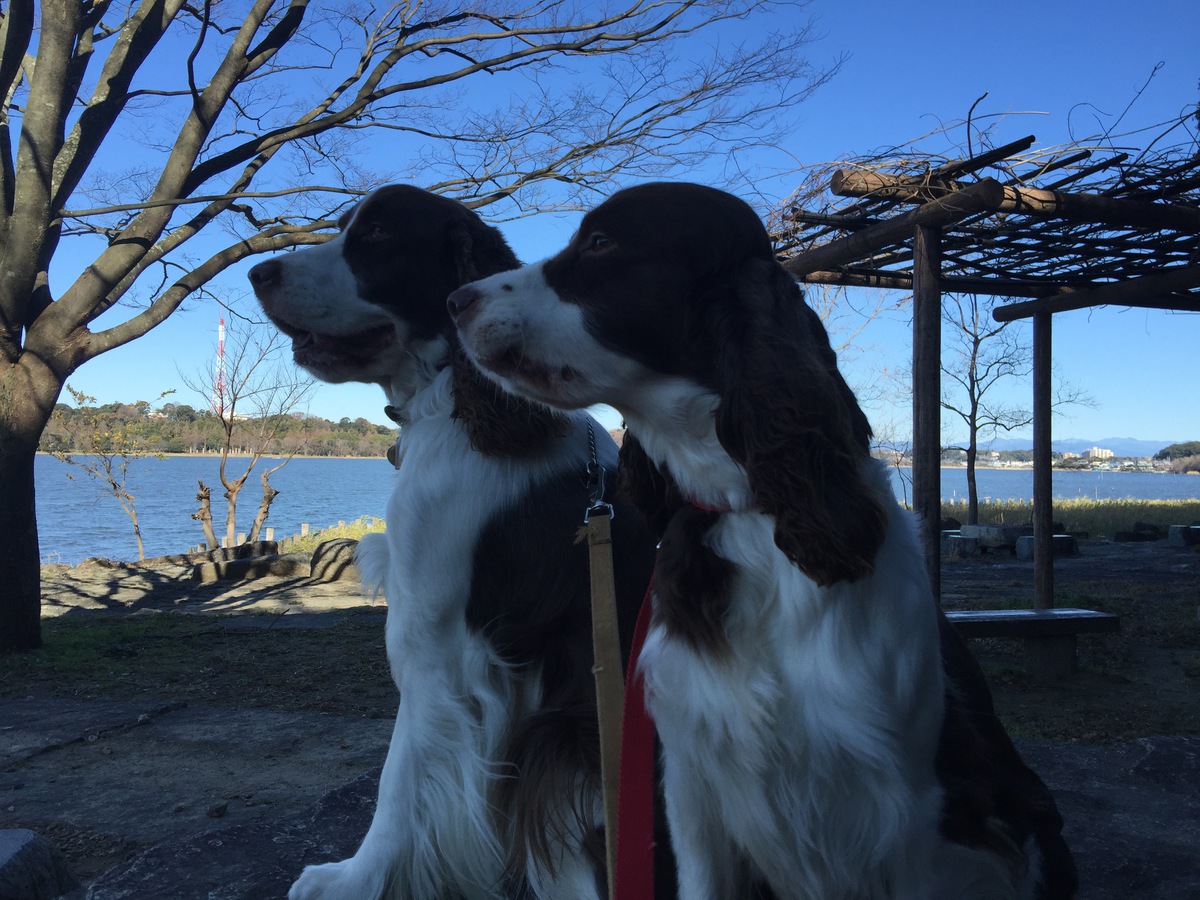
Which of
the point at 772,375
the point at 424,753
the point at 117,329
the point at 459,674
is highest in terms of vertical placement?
the point at 117,329

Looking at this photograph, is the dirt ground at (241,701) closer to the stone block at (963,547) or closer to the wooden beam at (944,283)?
the wooden beam at (944,283)

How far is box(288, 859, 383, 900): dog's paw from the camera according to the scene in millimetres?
2045

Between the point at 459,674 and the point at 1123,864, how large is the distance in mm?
1774

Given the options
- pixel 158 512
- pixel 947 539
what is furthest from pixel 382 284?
pixel 158 512

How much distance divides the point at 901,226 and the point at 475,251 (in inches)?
144

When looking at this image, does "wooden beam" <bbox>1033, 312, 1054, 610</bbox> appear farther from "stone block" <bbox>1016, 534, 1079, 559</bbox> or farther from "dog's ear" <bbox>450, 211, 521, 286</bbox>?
"stone block" <bbox>1016, 534, 1079, 559</bbox>

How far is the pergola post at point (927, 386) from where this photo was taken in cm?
536

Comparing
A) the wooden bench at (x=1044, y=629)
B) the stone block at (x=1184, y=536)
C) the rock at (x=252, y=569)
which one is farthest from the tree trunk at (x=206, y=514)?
the stone block at (x=1184, y=536)

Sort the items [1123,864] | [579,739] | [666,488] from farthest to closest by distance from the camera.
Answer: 1. [1123,864]
2. [579,739]
3. [666,488]

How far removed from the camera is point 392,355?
2482mm

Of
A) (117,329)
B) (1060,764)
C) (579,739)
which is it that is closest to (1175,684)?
(1060,764)

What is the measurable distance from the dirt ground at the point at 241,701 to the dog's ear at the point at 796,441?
7.77ft

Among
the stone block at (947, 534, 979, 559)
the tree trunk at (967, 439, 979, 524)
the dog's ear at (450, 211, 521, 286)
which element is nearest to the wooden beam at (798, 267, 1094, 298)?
the dog's ear at (450, 211, 521, 286)

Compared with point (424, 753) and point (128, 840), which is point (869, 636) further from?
point (128, 840)
